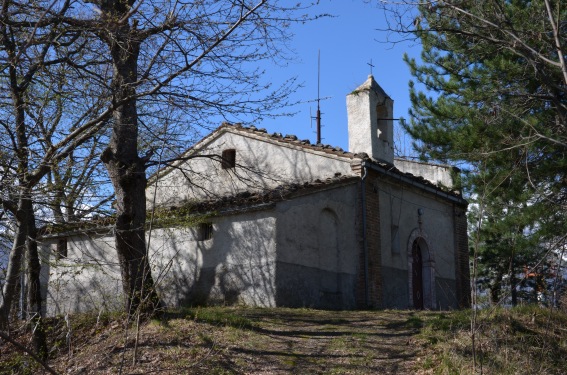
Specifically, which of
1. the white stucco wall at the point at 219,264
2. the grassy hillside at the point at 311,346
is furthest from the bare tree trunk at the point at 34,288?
the white stucco wall at the point at 219,264

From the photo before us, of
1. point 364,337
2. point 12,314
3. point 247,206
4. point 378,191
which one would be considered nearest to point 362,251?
point 378,191

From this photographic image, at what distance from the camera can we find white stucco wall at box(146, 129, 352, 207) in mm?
18266

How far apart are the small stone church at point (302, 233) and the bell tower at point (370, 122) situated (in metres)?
0.03

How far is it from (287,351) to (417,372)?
6.67 ft

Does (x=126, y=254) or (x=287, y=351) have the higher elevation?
(x=126, y=254)

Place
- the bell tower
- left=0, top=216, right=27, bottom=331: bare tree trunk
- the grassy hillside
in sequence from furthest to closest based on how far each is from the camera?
the bell tower < the grassy hillside < left=0, top=216, right=27, bottom=331: bare tree trunk

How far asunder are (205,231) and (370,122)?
592 cm

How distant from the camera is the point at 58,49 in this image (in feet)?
31.3

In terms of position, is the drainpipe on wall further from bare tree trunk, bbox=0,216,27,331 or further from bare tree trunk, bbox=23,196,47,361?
bare tree trunk, bbox=0,216,27,331

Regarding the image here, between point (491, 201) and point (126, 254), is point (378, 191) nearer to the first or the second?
point (491, 201)

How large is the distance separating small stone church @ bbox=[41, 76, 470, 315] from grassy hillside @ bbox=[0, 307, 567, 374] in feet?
8.96

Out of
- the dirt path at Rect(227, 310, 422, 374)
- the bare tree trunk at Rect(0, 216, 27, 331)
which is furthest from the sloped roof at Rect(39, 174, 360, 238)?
the bare tree trunk at Rect(0, 216, 27, 331)

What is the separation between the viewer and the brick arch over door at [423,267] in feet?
64.7

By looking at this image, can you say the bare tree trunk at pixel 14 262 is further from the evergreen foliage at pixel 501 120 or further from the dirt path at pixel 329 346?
the evergreen foliage at pixel 501 120
